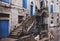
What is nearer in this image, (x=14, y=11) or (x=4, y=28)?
(x=4, y=28)

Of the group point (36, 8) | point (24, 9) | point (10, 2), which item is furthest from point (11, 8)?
point (36, 8)

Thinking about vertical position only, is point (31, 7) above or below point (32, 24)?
above

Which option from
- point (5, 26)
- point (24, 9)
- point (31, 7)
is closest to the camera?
point (5, 26)

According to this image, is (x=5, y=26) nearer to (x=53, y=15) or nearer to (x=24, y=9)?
(x=24, y=9)

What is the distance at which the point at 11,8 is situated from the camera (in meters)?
17.7

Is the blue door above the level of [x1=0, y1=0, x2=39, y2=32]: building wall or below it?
below

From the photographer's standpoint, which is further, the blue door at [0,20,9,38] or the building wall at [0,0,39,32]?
the building wall at [0,0,39,32]

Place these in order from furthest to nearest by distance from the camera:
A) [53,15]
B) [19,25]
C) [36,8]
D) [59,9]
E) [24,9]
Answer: [59,9], [53,15], [36,8], [24,9], [19,25]

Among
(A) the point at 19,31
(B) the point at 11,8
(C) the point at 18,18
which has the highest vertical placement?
(B) the point at 11,8

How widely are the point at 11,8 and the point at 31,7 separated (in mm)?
7154

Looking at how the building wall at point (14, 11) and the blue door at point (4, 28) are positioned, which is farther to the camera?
the building wall at point (14, 11)

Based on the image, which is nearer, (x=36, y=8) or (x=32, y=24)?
(x=32, y=24)

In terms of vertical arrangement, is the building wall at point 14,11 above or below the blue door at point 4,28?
above

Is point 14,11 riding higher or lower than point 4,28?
higher
